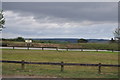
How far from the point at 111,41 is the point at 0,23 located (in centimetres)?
4641

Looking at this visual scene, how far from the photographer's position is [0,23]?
32.7m

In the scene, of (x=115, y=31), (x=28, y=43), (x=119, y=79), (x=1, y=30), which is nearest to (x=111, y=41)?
(x=115, y=31)

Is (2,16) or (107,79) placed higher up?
(2,16)

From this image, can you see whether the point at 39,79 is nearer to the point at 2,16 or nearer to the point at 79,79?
the point at 79,79

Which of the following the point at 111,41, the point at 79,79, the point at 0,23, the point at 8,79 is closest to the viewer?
the point at 8,79

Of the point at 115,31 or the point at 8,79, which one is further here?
the point at 115,31

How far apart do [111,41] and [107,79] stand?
59.2 meters

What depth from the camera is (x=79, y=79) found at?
1513 centimetres

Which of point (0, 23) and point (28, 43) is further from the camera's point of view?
point (28, 43)

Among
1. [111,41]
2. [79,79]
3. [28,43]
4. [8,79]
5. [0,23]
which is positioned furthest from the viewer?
[111,41]

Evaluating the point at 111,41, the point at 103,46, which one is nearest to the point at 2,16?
the point at 103,46

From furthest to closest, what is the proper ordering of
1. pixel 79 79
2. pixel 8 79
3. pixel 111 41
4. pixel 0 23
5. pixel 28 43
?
1. pixel 111 41
2. pixel 28 43
3. pixel 0 23
4. pixel 79 79
5. pixel 8 79

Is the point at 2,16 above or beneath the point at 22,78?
above

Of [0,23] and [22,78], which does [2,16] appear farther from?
[22,78]
